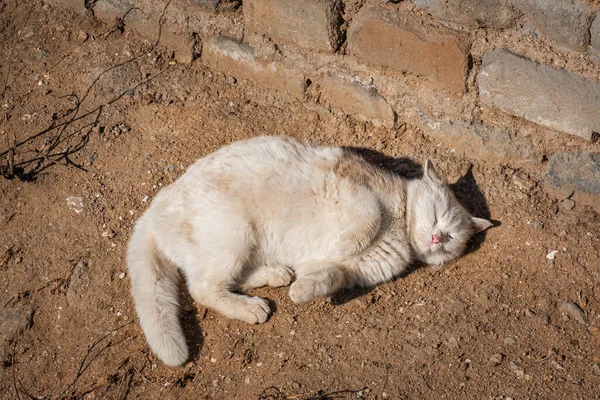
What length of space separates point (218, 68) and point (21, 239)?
185 cm

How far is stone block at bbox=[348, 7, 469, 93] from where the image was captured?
3.62 metres

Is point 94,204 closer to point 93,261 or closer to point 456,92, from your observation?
point 93,261

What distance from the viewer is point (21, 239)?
385 centimetres

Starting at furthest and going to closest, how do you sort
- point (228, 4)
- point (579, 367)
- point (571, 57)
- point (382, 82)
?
point (228, 4), point (382, 82), point (571, 57), point (579, 367)

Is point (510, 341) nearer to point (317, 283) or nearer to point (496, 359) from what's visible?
point (496, 359)

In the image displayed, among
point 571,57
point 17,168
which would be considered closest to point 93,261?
point 17,168

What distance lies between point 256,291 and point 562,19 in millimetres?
2298

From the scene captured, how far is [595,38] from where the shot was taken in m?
3.22

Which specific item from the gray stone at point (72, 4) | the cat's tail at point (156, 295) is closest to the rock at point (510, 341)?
the cat's tail at point (156, 295)

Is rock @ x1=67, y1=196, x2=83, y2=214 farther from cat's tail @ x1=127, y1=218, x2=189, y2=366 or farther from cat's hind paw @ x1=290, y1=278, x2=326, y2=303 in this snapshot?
cat's hind paw @ x1=290, y1=278, x2=326, y2=303

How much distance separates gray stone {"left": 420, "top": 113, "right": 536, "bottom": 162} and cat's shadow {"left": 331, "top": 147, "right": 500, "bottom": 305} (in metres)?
0.15

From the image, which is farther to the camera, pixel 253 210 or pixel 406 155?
pixel 406 155

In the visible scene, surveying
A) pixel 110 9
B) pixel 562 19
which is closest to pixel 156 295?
pixel 110 9

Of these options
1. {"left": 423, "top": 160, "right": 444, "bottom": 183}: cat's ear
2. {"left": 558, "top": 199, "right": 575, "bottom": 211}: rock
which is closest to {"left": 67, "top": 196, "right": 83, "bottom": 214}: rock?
{"left": 423, "top": 160, "right": 444, "bottom": 183}: cat's ear
